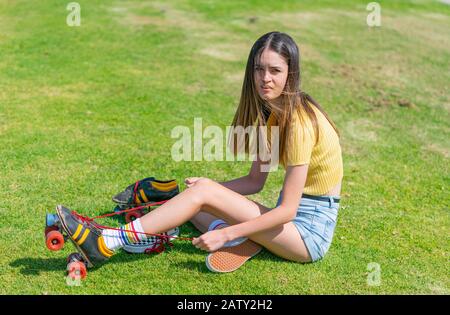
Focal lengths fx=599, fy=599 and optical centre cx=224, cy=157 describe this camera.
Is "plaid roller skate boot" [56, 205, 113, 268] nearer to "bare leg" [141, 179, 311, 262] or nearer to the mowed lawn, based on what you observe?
the mowed lawn

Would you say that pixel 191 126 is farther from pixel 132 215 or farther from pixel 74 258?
pixel 74 258

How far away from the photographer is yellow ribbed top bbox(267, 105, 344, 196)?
12.3 feet

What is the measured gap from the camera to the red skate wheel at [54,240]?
3684 millimetres

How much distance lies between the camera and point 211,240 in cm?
371

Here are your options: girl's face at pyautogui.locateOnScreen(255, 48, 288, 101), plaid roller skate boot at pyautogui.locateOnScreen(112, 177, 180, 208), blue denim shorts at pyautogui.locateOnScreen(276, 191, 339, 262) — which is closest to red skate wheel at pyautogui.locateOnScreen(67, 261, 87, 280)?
plaid roller skate boot at pyautogui.locateOnScreen(112, 177, 180, 208)

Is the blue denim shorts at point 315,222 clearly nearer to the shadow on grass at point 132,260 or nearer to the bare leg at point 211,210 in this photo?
the bare leg at point 211,210

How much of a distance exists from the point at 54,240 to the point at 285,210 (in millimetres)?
1443

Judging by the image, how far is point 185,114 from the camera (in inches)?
283

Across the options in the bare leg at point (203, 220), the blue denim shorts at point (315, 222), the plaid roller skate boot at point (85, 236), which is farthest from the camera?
the bare leg at point (203, 220)

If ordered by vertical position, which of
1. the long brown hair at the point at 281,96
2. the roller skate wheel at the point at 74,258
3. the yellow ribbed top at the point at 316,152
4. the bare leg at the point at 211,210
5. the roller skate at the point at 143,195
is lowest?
the roller skate wheel at the point at 74,258

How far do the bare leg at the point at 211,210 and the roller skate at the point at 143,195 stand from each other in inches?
30.9

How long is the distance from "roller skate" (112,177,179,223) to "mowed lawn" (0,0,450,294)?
293 mm

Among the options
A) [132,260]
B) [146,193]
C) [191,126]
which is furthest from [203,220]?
[191,126]

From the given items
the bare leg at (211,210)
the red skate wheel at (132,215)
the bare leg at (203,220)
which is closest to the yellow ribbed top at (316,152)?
the bare leg at (211,210)
